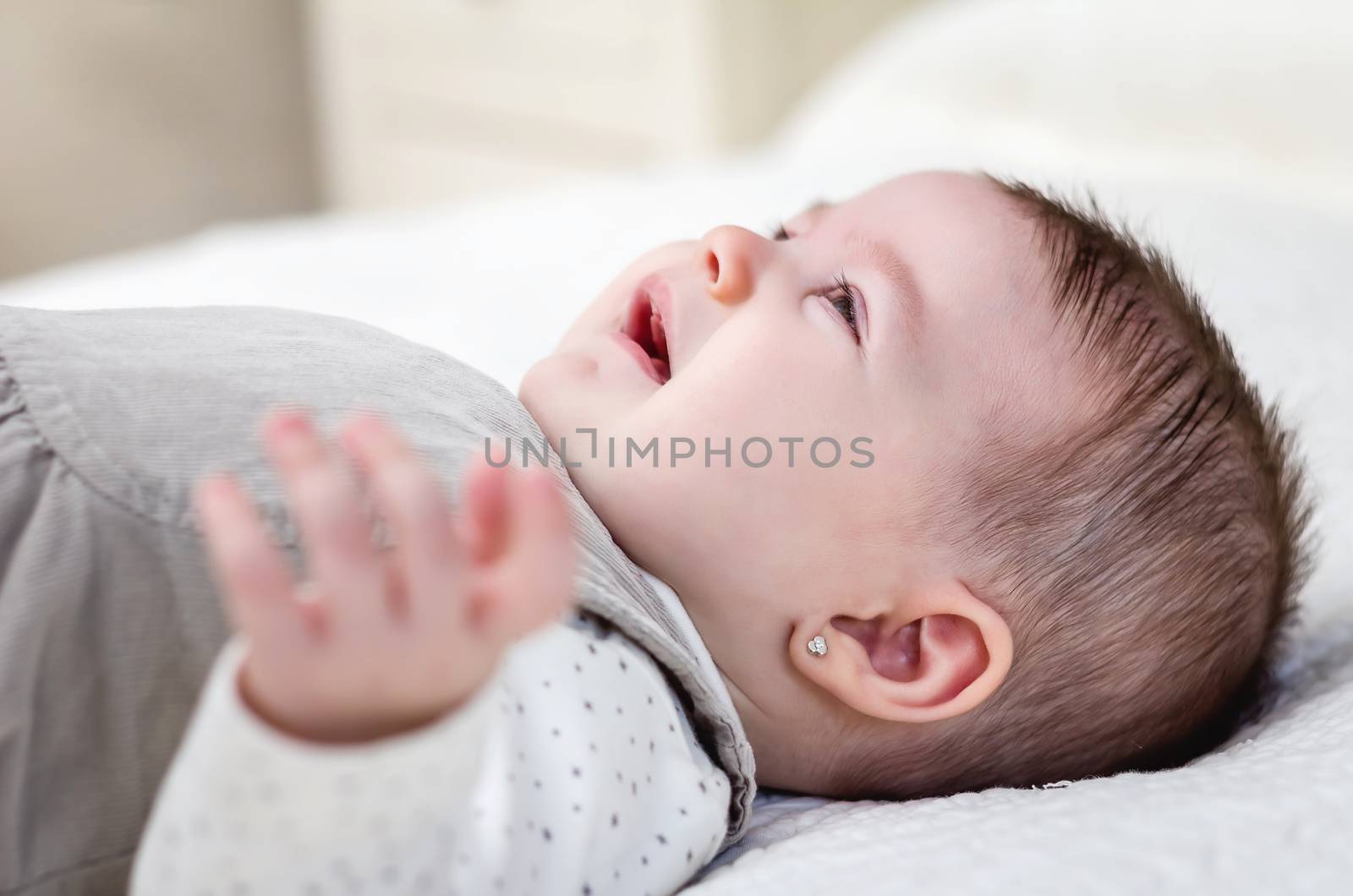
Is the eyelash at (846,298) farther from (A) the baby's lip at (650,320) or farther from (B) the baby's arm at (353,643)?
(B) the baby's arm at (353,643)

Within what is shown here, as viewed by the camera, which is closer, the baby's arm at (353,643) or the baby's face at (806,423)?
the baby's arm at (353,643)

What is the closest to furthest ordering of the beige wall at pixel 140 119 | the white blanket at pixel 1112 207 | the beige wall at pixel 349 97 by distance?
the white blanket at pixel 1112 207 < the beige wall at pixel 349 97 < the beige wall at pixel 140 119

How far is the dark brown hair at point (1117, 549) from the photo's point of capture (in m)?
0.63

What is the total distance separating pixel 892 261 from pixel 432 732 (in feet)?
1.26

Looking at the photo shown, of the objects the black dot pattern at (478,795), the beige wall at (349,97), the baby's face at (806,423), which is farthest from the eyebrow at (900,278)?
the beige wall at (349,97)

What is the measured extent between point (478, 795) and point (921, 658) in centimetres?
26

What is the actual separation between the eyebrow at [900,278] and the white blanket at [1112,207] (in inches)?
9.4

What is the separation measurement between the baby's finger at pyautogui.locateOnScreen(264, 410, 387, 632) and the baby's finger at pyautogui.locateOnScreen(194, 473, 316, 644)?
1cm

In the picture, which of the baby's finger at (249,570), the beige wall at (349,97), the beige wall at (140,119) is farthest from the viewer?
the beige wall at (140,119)

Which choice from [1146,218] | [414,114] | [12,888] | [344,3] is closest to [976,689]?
[12,888]

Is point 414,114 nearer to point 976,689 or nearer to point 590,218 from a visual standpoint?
point 590,218

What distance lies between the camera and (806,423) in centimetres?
64

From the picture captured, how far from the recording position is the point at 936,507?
0.63 metres

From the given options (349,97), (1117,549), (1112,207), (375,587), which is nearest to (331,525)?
(375,587)
